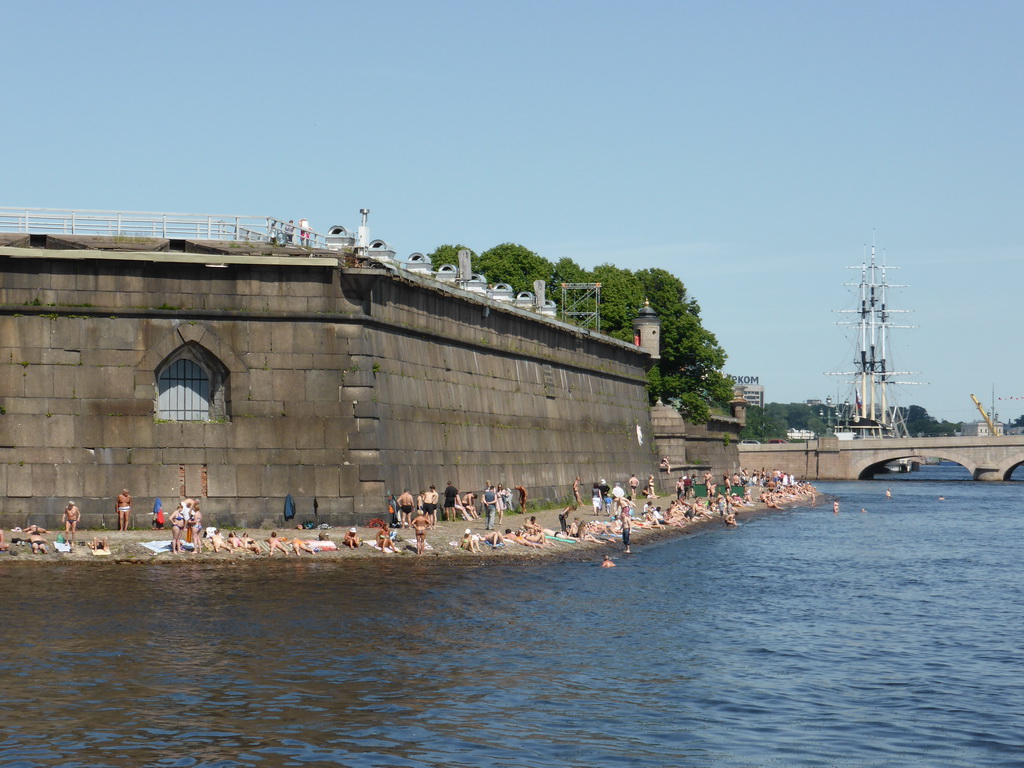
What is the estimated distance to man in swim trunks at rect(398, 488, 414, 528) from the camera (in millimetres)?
39094

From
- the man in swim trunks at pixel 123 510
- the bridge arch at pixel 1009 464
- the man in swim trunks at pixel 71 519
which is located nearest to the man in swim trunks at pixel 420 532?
the man in swim trunks at pixel 123 510

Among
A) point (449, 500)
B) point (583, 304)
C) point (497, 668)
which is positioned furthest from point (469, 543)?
point (583, 304)

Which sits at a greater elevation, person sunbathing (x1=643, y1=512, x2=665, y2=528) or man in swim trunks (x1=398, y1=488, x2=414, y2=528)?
man in swim trunks (x1=398, y1=488, x2=414, y2=528)

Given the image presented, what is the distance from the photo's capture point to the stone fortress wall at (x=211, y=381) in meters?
37.0

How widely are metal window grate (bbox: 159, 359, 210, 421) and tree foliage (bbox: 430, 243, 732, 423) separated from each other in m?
53.9

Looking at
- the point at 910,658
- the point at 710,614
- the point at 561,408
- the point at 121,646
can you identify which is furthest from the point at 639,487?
the point at 121,646

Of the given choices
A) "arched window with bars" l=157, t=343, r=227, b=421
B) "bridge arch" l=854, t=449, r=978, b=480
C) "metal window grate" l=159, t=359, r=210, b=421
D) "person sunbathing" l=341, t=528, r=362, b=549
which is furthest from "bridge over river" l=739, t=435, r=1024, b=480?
"person sunbathing" l=341, t=528, r=362, b=549

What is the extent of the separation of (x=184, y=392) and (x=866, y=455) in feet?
369

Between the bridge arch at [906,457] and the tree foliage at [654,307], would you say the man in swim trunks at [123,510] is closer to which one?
the tree foliage at [654,307]

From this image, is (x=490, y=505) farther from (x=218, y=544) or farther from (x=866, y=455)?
(x=866, y=455)

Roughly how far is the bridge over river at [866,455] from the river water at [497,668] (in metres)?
97.1

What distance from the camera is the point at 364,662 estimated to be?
74.2ft

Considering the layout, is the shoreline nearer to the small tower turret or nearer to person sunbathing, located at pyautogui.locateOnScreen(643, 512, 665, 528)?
person sunbathing, located at pyautogui.locateOnScreen(643, 512, 665, 528)

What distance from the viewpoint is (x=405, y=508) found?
130ft
